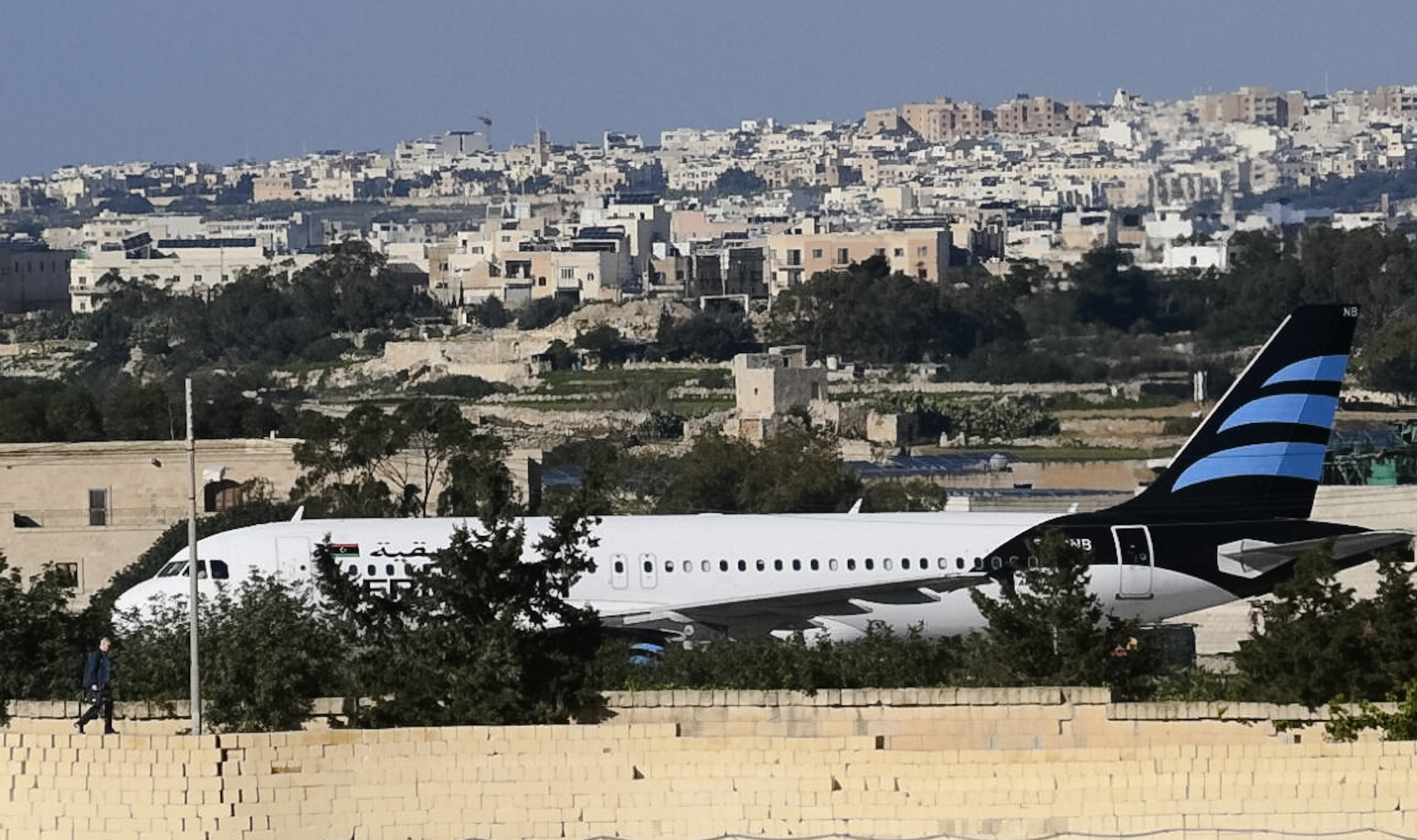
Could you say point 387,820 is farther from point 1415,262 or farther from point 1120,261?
point 1120,261

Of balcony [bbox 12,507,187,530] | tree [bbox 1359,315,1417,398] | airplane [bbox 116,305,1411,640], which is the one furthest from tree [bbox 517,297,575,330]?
airplane [bbox 116,305,1411,640]

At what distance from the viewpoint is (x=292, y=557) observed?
3120cm

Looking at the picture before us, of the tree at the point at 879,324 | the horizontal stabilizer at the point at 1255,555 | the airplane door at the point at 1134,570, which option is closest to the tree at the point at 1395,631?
the airplane door at the point at 1134,570

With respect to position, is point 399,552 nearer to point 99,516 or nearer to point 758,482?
point 99,516

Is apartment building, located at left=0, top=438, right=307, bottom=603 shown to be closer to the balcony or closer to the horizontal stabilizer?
the balcony

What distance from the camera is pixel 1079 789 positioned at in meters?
16.3

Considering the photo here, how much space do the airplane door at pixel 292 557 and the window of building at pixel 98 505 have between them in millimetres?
21911

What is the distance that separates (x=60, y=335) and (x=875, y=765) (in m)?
148

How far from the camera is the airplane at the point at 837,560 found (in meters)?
31.1

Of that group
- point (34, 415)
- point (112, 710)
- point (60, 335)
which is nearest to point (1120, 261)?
point (60, 335)

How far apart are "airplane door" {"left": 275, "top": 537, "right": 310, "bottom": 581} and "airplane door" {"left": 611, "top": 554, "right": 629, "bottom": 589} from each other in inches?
111

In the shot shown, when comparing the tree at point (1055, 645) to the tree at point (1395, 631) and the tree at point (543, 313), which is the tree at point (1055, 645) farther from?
the tree at point (543, 313)

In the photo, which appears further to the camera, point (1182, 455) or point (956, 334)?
point (956, 334)

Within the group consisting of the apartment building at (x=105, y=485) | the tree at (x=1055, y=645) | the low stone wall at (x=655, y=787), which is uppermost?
the apartment building at (x=105, y=485)
